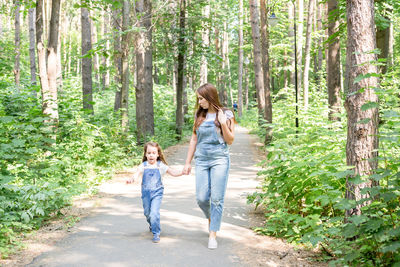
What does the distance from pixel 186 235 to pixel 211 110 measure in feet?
6.01

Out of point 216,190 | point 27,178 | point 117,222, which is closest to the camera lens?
point 216,190

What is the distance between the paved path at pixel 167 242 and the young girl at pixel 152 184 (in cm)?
29

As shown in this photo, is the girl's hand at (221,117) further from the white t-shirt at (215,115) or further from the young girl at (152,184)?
the young girl at (152,184)

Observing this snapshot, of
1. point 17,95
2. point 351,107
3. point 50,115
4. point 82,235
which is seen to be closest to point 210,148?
point 351,107

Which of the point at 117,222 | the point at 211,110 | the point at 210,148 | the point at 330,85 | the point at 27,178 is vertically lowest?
the point at 117,222

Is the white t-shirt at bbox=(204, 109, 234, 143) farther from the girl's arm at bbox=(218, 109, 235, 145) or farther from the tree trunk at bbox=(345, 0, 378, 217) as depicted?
the tree trunk at bbox=(345, 0, 378, 217)

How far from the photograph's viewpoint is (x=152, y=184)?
5.14 meters

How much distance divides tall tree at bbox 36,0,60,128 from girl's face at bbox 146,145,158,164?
4.82 metres

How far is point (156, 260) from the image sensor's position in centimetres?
436

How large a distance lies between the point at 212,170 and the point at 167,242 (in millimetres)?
1151

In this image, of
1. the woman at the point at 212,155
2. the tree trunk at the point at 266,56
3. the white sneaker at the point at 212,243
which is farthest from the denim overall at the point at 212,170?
the tree trunk at the point at 266,56

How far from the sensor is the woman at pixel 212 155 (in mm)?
4848

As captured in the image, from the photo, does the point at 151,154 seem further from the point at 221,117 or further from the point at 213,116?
the point at 221,117

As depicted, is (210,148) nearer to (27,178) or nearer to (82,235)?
(82,235)
